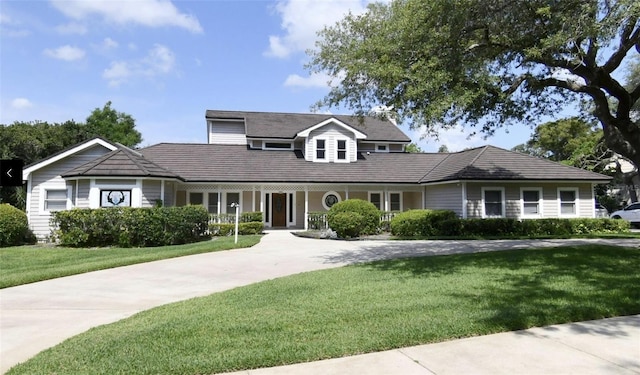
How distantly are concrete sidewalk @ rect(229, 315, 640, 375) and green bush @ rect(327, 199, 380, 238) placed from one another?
14.5 m

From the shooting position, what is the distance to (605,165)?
35.1m

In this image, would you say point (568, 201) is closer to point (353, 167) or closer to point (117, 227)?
point (353, 167)

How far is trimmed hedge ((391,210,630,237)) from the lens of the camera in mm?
20109

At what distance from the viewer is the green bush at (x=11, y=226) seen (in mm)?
17297

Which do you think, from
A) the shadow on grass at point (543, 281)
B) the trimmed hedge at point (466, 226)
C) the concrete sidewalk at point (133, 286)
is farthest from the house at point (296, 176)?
the shadow on grass at point (543, 281)

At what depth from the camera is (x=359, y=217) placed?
779 inches

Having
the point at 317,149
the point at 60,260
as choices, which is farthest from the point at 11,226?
the point at 317,149

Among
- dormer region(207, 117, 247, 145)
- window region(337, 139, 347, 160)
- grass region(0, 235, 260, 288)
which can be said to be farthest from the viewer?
dormer region(207, 117, 247, 145)

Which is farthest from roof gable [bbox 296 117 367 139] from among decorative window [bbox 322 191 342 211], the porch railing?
the porch railing

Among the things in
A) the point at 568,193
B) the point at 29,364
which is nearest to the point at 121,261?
the point at 29,364

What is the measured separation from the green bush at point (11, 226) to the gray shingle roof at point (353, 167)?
7846 mm

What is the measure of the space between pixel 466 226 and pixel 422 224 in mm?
2112

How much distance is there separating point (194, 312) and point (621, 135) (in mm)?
13149

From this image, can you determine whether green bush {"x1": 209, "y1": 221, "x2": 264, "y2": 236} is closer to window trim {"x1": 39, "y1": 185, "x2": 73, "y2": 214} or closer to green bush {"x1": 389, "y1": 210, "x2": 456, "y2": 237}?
window trim {"x1": 39, "y1": 185, "x2": 73, "y2": 214}
